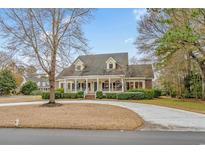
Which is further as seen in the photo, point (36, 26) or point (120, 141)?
point (36, 26)

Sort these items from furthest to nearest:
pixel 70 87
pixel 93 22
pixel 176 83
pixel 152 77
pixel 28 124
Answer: pixel 70 87, pixel 152 77, pixel 176 83, pixel 93 22, pixel 28 124

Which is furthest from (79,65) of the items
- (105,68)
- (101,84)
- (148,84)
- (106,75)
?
(148,84)

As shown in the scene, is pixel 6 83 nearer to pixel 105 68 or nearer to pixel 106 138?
pixel 105 68

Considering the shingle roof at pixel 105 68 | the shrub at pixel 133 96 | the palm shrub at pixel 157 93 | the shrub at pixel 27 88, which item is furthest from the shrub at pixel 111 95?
the shrub at pixel 27 88

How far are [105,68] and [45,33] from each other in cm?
1021

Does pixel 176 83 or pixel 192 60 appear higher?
pixel 192 60

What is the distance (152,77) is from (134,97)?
4458 mm

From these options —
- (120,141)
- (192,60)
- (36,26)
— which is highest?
(36,26)

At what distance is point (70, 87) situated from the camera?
23.8 meters

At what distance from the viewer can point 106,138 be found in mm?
5828

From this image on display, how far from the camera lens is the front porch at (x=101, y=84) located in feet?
72.5
